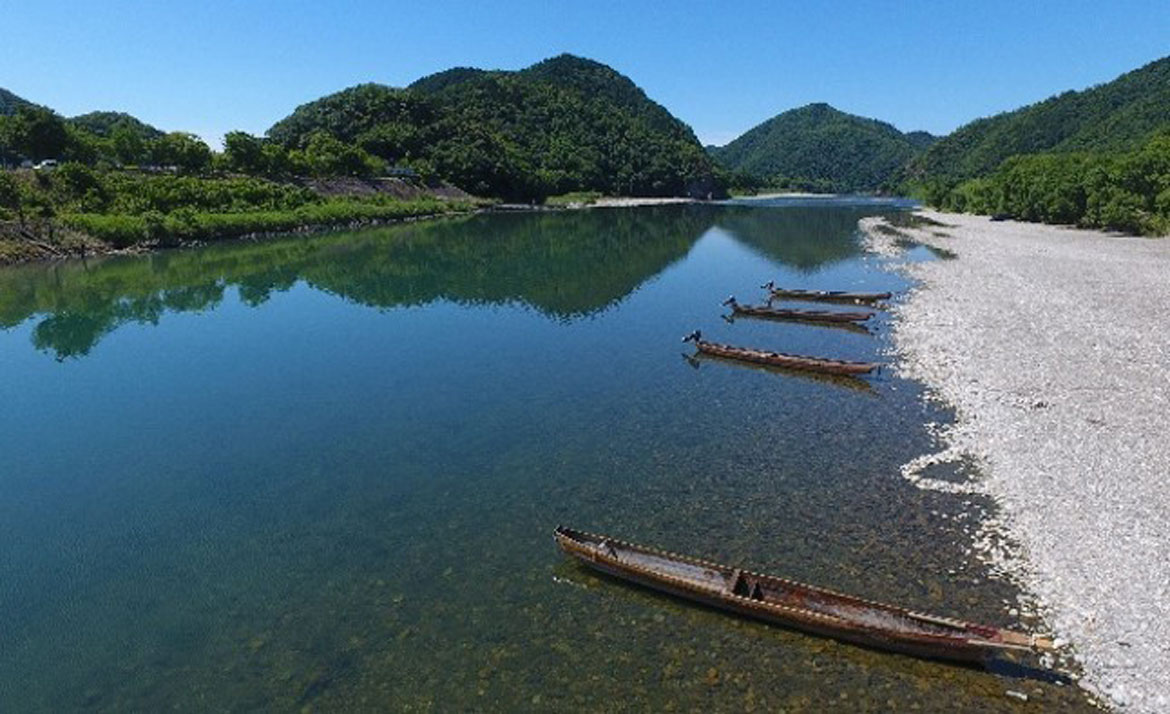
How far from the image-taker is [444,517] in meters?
21.8

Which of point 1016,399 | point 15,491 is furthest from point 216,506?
point 1016,399

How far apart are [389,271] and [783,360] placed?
2061 inches

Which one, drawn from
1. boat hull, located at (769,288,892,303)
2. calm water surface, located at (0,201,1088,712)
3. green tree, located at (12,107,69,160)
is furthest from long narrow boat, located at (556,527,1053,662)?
green tree, located at (12,107,69,160)

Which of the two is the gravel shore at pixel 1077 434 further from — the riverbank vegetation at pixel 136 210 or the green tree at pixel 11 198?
the green tree at pixel 11 198

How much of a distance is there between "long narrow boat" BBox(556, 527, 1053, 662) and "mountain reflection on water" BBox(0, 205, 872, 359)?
34.6m

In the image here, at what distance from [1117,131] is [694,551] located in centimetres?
24306

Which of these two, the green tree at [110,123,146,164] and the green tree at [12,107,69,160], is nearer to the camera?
the green tree at [12,107,69,160]

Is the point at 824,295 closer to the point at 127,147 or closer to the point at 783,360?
the point at 783,360

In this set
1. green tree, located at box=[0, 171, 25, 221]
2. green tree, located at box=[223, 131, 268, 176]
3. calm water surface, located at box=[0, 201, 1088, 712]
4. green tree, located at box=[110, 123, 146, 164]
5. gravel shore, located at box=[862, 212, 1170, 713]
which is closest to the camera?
calm water surface, located at box=[0, 201, 1088, 712]

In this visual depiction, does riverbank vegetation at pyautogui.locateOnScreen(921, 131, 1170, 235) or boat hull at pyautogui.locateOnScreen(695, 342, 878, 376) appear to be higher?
riverbank vegetation at pyautogui.locateOnScreen(921, 131, 1170, 235)

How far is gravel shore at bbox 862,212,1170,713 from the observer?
1530 centimetres

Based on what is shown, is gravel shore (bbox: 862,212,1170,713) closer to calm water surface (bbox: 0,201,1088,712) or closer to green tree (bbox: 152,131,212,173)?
calm water surface (bbox: 0,201,1088,712)

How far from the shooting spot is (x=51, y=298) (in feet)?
198

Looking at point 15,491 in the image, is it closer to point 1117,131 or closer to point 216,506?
point 216,506
